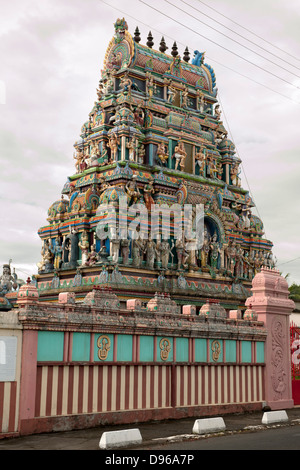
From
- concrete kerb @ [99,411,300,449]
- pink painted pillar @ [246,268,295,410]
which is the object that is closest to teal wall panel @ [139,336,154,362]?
concrete kerb @ [99,411,300,449]

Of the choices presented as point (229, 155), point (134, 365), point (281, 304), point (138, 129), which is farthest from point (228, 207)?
point (134, 365)

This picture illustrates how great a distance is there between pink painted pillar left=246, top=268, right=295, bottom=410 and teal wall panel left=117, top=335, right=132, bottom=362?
23.4ft

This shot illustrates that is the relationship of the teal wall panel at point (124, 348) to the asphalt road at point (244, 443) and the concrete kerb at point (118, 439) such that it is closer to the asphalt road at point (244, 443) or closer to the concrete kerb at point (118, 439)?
the asphalt road at point (244, 443)

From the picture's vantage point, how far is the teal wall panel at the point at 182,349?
764 inches

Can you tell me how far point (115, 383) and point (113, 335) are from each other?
4.54 ft

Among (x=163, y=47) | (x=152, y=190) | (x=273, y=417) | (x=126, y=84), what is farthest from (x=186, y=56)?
(x=273, y=417)

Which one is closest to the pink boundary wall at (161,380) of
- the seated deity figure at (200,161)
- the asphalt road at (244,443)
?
the asphalt road at (244,443)

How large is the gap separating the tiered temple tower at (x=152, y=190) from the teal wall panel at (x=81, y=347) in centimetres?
1383

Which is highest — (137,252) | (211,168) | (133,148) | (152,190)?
(211,168)

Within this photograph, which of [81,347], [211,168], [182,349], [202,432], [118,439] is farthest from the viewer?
[211,168]

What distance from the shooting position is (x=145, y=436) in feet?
48.4

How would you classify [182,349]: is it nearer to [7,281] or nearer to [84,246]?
[84,246]

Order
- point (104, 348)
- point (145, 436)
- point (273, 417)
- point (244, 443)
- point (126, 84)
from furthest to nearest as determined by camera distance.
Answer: point (126, 84) < point (273, 417) < point (104, 348) < point (145, 436) < point (244, 443)

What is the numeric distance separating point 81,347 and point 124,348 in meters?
1.66
